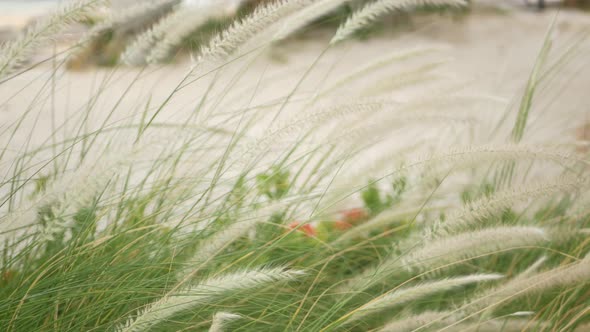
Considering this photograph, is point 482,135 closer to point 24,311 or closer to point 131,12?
point 131,12

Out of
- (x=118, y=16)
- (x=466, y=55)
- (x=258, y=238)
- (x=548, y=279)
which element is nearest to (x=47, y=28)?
(x=118, y=16)

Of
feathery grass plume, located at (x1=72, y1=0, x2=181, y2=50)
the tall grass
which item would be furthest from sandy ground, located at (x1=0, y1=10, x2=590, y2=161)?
feathery grass plume, located at (x1=72, y1=0, x2=181, y2=50)

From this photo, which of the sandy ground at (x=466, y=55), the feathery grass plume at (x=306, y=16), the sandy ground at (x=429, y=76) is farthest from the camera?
the sandy ground at (x=466, y=55)

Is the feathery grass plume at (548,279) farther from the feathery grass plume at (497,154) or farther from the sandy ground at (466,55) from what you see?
the sandy ground at (466,55)

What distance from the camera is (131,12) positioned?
104cm

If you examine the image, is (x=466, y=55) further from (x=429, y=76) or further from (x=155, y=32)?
(x=155, y=32)

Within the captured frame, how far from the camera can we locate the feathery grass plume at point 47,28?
2.80 ft

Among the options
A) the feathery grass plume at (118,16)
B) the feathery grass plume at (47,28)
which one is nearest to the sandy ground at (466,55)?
the feathery grass plume at (118,16)

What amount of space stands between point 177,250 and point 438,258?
352 mm

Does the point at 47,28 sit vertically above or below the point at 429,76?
above

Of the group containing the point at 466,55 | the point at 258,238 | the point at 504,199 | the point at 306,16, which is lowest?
the point at 466,55

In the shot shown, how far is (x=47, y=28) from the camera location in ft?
2.82

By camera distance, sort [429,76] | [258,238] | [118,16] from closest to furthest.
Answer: [118,16], [258,238], [429,76]

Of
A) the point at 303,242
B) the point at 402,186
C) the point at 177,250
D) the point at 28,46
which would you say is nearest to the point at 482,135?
the point at 402,186
